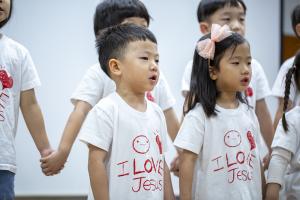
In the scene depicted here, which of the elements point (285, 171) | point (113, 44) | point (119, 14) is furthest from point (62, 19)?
point (285, 171)

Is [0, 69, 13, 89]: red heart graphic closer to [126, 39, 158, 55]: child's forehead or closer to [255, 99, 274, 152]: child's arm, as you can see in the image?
[126, 39, 158, 55]: child's forehead

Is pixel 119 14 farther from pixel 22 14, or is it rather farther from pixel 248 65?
pixel 22 14

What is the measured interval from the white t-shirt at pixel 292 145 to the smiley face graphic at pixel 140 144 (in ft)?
2.19

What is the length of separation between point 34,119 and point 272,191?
1074 millimetres

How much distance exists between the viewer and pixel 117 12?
257 cm

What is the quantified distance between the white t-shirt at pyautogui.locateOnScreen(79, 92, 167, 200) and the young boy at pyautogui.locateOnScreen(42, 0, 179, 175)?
1.39ft

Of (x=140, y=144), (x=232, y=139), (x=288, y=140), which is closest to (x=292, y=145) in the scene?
(x=288, y=140)

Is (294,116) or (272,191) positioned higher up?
(294,116)

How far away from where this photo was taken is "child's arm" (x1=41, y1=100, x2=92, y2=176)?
7.93ft

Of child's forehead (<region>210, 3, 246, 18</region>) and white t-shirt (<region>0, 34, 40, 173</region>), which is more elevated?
child's forehead (<region>210, 3, 246, 18</region>)

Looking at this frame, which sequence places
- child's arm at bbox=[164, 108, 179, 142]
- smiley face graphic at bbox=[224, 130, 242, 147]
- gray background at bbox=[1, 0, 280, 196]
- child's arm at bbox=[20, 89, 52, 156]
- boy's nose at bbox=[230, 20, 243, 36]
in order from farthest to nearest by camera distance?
gray background at bbox=[1, 0, 280, 196], boy's nose at bbox=[230, 20, 243, 36], child's arm at bbox=[164, 108, 179, 142], child's arm at bbox=[20, 89, 52, 156], smiley face graphic at bbox=[224, 130, 242, 147]

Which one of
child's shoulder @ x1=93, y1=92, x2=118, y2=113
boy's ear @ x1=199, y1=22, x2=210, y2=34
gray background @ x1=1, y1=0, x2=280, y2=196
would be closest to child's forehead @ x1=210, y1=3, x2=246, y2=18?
boy's ear @ x1=199, y1=22, x2=210, y2=34

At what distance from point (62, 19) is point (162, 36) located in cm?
67

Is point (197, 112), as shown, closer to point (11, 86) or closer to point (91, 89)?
point (91, 89)
